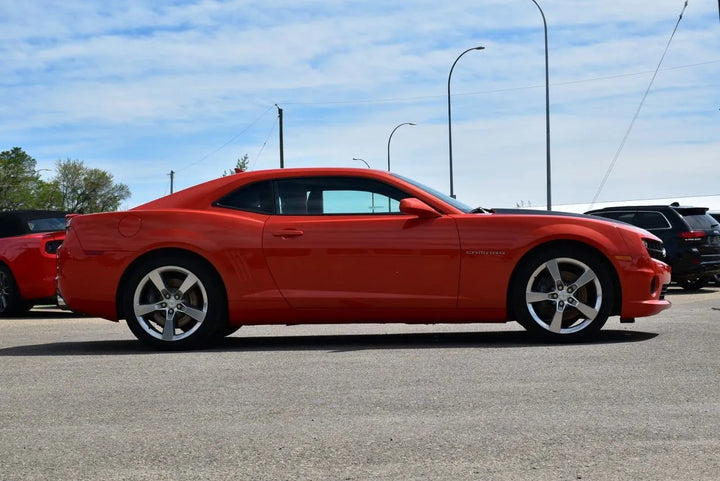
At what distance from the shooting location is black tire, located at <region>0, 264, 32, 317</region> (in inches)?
540

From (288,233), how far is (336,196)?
55cm

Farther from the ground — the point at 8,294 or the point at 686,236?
the point at 686,236

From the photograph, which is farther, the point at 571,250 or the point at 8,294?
the point at 8,294

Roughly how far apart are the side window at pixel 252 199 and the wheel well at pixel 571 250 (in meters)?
1.99

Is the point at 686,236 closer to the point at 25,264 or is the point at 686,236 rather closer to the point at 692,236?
the point at 692,236

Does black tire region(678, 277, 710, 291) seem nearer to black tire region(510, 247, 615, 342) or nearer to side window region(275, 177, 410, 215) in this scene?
black tire region(510, 247, 615, 342)

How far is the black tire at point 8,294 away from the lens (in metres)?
13.7

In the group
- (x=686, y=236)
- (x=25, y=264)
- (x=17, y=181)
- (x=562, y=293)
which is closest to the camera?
(x=562, y=293)

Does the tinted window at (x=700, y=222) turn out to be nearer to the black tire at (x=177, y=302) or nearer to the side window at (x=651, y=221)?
the side window at (x=651, y=221)

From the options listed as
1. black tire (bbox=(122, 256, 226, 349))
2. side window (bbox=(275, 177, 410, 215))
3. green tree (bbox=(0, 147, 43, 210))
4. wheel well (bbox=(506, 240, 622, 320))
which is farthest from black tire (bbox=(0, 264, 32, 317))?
green tree (bbox=(0, 147, 43, 210))

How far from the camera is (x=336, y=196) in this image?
830cm

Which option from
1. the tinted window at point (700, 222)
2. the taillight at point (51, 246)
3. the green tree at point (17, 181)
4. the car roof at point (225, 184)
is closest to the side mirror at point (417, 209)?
the car roof at point (225, 184)

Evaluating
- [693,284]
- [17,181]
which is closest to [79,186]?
[17,181]

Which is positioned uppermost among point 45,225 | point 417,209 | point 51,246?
point 45,225
